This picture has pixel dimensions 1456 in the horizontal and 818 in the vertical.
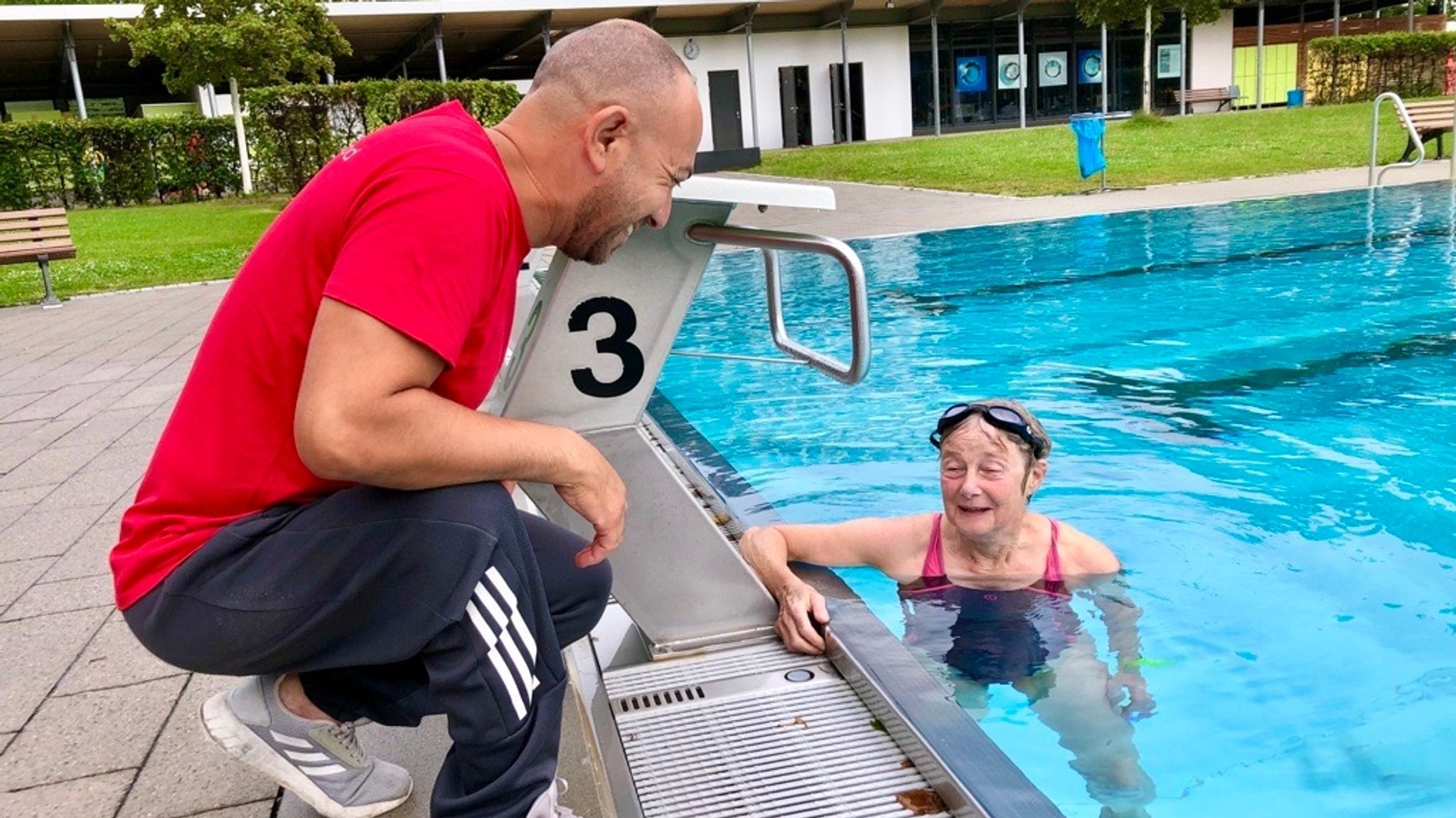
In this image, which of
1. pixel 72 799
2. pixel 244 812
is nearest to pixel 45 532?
pixel 72 799

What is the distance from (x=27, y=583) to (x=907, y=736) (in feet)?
10.3

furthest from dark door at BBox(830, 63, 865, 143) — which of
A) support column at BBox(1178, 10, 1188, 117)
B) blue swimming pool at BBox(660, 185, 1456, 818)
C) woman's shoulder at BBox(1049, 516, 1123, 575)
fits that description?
woman's shoulder at BBox(1049, 516, 1123, 575)

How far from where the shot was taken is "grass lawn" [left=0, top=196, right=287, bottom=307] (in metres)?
13.1

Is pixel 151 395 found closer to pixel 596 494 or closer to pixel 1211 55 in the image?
pixel 596 494

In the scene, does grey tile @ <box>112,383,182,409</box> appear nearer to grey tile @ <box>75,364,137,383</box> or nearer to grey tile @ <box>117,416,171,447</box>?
grey tile @ <box>117,416,171,447</box>

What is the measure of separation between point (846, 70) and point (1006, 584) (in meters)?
33.8

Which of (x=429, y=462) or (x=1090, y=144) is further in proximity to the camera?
(x=1090, y=144)

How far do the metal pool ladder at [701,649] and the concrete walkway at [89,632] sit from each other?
23 centimetres

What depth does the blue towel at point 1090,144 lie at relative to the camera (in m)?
14.9

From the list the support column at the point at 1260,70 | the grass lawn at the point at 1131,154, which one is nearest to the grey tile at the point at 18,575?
the grass lawn at the point at 1131,154

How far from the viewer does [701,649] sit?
2836 millimetres

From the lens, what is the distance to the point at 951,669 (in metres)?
3.66

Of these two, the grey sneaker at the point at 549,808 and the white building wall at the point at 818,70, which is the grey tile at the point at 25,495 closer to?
the grey sneaker at the point at 549,808

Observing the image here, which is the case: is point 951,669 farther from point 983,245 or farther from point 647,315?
point 983,245
